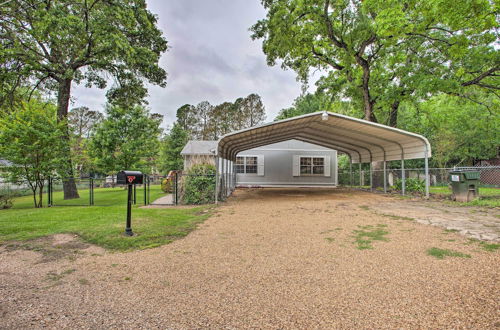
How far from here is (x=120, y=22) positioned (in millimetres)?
10688

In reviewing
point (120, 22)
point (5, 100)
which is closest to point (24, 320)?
point (120, 22)

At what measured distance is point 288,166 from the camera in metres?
17.0

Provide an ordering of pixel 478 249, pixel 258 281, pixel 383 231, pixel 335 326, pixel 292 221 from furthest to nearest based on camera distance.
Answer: pixel 292 221 < pixel 383 231 < pixel 478 249 < pixel 258 281 < pixel 335 326

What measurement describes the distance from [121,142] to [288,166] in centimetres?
1124

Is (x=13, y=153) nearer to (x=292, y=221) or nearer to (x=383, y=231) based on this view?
(x=292, y=221)

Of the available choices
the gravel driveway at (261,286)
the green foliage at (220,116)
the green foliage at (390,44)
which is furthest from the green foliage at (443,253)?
the green foliage at (220,116)

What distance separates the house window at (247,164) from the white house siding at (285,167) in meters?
0.27

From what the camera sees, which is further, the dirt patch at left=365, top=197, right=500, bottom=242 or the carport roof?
the carport roof

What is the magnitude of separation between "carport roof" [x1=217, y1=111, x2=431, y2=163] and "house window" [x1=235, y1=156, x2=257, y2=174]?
5.07m

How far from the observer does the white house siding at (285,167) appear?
17.0m

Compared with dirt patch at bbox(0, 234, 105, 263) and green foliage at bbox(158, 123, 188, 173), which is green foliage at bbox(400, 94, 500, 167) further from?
dirt patch at bbox(0, 234, 105, 263)

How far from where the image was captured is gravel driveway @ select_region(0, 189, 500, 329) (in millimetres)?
1924

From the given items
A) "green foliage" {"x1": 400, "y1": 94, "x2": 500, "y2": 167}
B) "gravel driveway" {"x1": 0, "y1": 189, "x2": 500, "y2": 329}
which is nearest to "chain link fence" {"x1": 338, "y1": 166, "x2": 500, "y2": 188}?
"green foliage" {"x1": 400, "y1": 94, "x2": 500, "y2": 167}

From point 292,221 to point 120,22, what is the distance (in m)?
11.0
